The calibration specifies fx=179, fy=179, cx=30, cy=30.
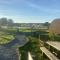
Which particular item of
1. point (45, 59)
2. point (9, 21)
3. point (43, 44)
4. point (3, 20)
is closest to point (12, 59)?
point (45, 59)

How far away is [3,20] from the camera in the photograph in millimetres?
59031

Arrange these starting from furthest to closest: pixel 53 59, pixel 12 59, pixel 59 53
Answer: pixel 59 53
pixel 12 59
pixel 53 59

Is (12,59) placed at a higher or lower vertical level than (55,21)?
lower

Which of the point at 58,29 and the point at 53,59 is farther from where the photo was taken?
the point at 58,29

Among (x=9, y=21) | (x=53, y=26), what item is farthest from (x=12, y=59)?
(x=9, y=21)

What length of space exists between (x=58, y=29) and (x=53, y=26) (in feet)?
3.15

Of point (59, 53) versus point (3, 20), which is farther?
point (3, 20)

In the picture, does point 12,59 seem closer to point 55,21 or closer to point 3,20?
point 55,21

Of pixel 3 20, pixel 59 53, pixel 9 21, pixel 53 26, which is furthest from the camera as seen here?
pixel 9 21

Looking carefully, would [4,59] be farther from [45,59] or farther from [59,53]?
[59,53]

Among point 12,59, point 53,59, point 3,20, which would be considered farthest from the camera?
point 3,20

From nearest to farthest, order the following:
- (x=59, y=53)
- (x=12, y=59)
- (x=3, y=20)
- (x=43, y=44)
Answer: (x=12, y=59) → (x=59, y=53) → (x=43, y=44) → (x=3, y=20)

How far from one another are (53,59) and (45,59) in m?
2.05

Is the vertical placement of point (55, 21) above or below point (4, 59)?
above
